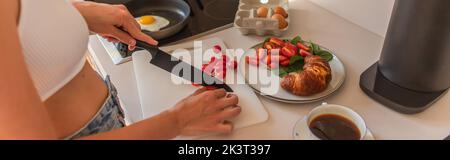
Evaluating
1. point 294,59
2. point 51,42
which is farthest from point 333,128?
point 51,42

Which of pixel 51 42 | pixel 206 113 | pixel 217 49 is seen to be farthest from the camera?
pixel 217 49

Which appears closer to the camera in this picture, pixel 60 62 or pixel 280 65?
pixel 60 62

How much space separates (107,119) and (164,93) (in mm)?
141

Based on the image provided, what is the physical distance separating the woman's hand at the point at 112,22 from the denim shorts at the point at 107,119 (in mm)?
121

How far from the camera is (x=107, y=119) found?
68 cm

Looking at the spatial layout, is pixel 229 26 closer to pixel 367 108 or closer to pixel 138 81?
pixel 138 81

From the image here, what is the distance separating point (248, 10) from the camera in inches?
38.5

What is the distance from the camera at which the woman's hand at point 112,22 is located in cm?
77

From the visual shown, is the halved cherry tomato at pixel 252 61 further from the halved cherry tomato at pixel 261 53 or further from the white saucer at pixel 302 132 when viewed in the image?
the white saucer at pixel 302 132

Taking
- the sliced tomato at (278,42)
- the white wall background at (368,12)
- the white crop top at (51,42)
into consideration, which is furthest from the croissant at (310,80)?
the white crop top at (51,42)

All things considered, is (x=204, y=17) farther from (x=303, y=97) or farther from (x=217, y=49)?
(x=303, y=97)

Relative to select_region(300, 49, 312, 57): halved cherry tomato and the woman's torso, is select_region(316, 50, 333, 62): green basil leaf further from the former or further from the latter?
the woman's torso

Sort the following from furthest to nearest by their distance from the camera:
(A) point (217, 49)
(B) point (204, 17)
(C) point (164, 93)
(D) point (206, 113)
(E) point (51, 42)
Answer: (B) point (204, 17) < (A) point (217, 49) < (C) point (164, 93) < (D) point (206, 113) < (E) point (51, 42)
